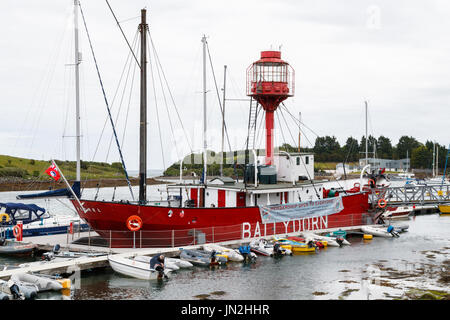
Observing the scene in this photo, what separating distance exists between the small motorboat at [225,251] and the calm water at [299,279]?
60cm

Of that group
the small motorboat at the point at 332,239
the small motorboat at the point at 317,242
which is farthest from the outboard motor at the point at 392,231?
the small motorboat at the point at 317,242

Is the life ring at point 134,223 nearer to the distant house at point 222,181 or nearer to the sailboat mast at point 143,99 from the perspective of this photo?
the sailboat mast at point 143,99

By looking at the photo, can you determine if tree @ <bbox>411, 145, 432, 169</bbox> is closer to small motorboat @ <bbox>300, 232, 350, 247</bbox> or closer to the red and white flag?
small motorboat @ <bbox>300, 232, 350, 247</bbox>

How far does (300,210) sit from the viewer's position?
3459 cm

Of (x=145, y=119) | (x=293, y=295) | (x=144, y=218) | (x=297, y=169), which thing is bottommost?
(x=293, y=295)

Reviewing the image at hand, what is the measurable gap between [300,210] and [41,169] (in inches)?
3581

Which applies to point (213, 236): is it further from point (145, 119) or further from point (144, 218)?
point (145, 119)

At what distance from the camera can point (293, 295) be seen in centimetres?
2208

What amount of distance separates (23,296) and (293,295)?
10.9m

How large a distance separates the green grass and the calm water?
242 feet

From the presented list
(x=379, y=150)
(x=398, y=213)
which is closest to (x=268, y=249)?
(x=398, y=213)

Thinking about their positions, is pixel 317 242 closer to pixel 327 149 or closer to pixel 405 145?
pixel 327 149
